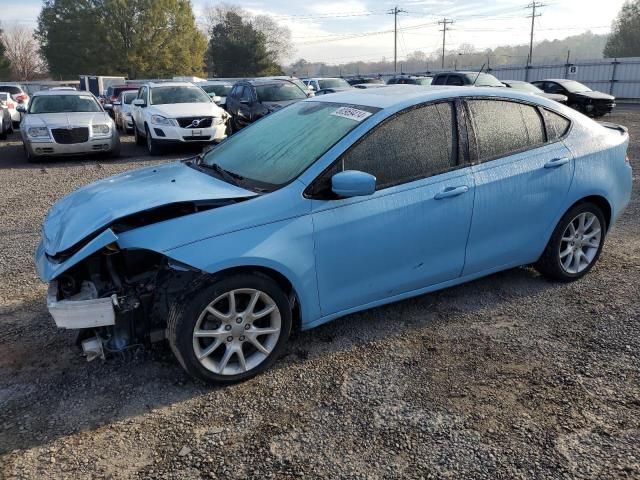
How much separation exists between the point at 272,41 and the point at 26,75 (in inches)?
1293

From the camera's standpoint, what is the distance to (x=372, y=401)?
2943mm

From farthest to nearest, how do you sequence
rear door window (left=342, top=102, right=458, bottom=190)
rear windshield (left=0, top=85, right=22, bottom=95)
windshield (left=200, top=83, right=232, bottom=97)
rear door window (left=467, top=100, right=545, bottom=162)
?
1. rear windshield (left=0, top=85, right=22, bottom=95)
2. windshield (left=200, top=83, right=232, bottom=97)
3. rear door window (left=467, top=100, right=545, bottom=162)
4. rear door window (left=342, top=102, right=458, bottom=190)

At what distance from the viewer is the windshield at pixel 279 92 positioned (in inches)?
560

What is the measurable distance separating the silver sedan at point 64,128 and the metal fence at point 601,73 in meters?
29.1

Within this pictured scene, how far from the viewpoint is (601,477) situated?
2377 mm

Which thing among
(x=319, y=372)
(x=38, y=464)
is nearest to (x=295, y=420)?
(x=319, y=372)

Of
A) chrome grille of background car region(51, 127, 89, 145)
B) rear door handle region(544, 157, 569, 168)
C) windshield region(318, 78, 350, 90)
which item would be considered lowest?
chrome grille of background car region(51, 127, 89, 145)

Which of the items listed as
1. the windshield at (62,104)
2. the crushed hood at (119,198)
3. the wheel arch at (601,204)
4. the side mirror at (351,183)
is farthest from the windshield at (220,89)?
the side mirror at (351,183)

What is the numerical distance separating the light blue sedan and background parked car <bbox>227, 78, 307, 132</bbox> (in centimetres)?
997

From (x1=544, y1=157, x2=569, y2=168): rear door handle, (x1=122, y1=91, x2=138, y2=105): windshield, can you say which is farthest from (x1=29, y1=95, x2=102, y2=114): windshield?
(x1=544, y1=157, x2=569, y2=168): rear door handle

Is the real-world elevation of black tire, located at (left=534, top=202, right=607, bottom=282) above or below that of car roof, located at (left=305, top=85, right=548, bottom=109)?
below

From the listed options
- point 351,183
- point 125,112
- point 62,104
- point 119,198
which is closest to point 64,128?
point 62,104

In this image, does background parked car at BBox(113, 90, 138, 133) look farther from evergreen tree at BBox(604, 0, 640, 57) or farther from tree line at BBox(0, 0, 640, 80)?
evergreen tree at BBox(604, 0, 640, 57)

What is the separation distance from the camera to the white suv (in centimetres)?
1180
